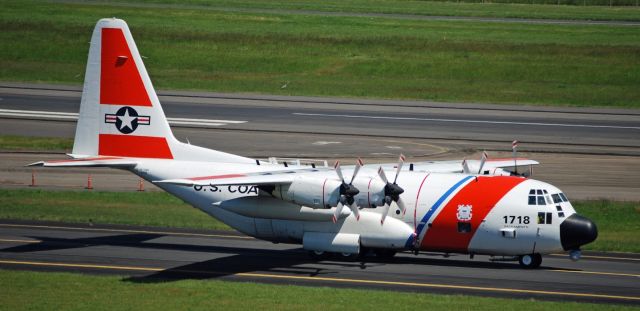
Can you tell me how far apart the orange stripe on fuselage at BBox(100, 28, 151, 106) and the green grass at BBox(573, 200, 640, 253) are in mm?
19484

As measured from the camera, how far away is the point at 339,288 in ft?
114

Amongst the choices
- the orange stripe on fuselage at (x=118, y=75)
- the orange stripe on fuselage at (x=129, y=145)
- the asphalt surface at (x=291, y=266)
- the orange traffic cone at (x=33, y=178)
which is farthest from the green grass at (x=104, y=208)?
the orange stripe on fuselage at (x=118, y=75)

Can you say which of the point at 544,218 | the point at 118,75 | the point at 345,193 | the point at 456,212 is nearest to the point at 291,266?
the point at 345,193

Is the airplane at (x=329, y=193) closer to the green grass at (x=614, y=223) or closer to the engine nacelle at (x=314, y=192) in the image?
the engine nacelle at (x=314, y=192)

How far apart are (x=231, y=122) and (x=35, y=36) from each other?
44.0 m

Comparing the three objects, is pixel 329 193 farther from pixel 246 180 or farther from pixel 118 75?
pixel 118 75

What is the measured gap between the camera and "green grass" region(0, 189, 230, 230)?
153 ft

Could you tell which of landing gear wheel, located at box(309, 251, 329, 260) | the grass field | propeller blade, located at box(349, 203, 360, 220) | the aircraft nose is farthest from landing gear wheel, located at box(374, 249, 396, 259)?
the grass field

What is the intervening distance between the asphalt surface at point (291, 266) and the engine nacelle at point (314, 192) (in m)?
2.70

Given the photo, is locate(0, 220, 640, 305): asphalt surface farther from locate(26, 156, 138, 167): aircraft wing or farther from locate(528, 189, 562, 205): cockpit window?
locate(26, 156, 138, 167): aircraft wing

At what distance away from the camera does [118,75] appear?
40969mm

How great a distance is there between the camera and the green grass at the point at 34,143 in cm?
6366

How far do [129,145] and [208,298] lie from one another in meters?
10.4

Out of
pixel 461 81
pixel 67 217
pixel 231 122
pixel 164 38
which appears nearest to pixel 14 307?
pixel 67 217
